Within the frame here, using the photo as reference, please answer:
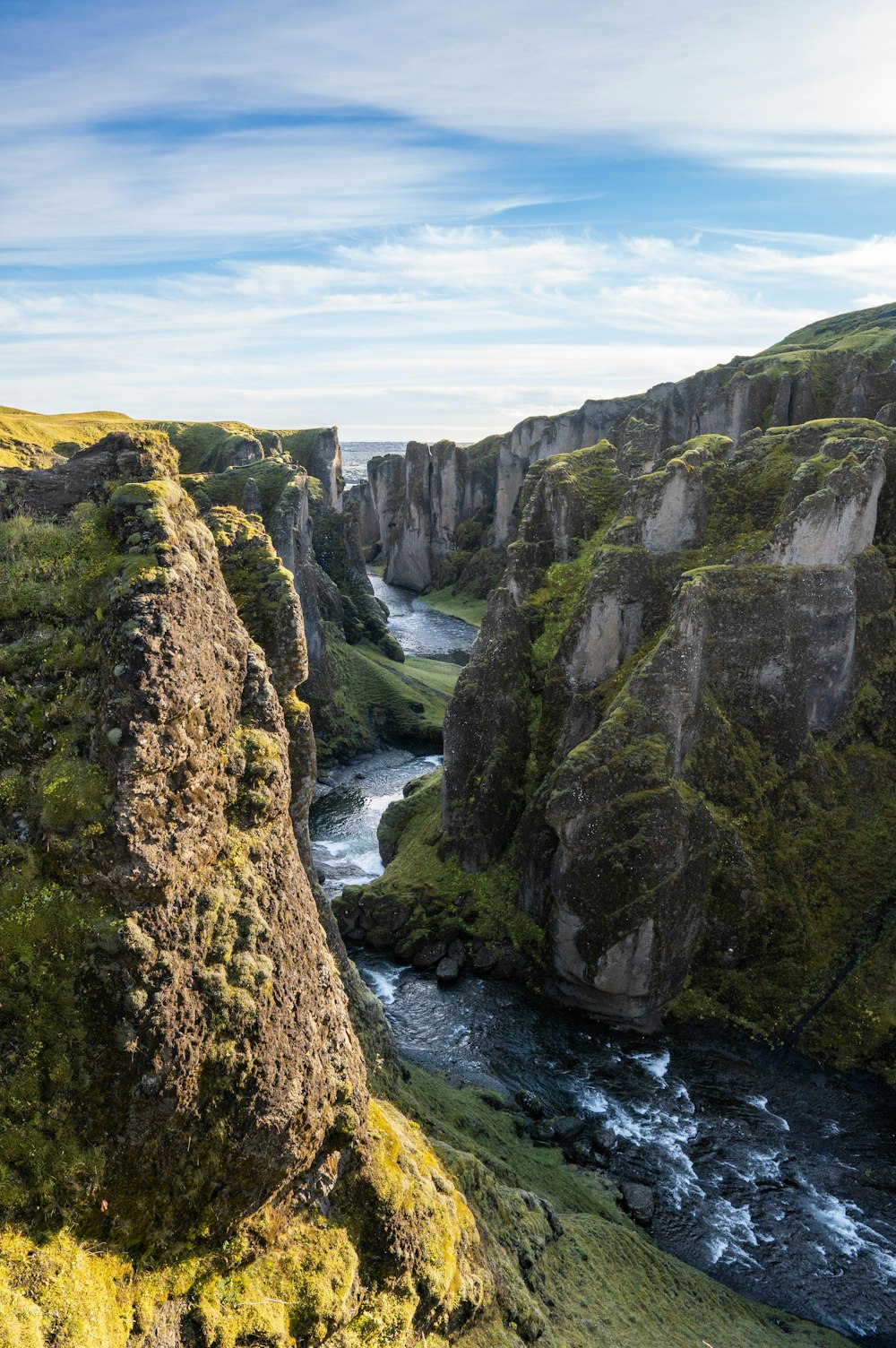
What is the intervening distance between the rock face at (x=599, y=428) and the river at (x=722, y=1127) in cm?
5414

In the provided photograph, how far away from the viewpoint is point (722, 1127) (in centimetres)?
3381

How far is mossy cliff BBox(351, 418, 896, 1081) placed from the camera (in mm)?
38938

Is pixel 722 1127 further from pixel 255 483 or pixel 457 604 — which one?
pixel 457 604

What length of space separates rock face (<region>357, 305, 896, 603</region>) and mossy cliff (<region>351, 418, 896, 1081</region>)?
33.6 metres

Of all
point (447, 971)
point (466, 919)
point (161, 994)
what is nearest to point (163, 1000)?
point (161, 994)

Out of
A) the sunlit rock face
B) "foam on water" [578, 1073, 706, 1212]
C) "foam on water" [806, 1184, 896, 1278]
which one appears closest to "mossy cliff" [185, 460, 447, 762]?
the sunlit rock face

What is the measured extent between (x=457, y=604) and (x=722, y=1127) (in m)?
112

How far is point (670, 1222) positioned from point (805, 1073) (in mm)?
10765

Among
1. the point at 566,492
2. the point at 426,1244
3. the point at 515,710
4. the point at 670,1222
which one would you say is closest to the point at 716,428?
the point at 566,492

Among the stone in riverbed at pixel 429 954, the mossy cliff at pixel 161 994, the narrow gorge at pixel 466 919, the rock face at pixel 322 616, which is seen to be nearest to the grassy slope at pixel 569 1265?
the narrow gorge at pixel 466 919

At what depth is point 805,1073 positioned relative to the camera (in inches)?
1441

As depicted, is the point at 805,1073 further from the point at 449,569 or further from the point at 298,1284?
the point at 449,569

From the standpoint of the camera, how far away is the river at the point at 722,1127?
28.0 metres

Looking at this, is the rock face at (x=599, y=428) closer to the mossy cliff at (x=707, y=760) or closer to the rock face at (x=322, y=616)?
the rock face at (x=322, y=616)
